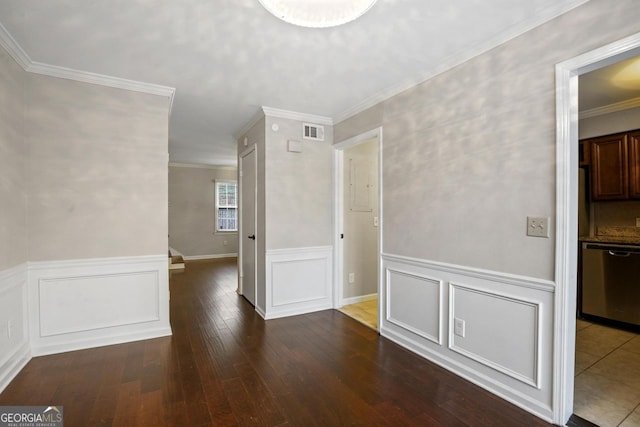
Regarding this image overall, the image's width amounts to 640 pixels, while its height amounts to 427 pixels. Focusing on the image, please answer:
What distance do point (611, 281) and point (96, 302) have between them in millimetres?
5079

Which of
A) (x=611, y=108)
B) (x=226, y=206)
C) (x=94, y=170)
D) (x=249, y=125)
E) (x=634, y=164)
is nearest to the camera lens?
(x=94, y=170)

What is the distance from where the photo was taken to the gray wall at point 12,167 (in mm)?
2146

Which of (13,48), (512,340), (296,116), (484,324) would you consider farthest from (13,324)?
(512,340)

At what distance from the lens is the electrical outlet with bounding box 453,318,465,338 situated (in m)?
2.29

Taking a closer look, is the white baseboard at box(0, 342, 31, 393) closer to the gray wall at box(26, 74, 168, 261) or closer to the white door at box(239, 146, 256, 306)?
the gray wall at box(26, 74, 168, 261)

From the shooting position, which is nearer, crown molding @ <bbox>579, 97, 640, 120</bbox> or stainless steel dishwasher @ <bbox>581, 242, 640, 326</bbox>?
stainless steel dishwasher @ <bbox>581, 242, 640, 326</bbox>

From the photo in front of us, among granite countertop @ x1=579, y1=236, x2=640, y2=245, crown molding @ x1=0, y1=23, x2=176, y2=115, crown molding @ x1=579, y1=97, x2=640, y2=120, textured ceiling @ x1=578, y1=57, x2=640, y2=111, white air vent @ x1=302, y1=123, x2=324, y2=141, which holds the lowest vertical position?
granite countertop @ x1=579, y1=236, x2=640, y2=245

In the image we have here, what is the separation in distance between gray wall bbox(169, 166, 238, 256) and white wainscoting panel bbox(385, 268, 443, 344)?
20.9 feet

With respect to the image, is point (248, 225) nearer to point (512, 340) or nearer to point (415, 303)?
point (415, 303)

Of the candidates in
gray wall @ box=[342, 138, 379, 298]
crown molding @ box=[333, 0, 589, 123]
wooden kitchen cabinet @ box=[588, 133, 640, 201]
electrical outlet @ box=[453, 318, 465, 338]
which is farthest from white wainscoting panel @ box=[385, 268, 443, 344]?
wooden kitchen cabinet @ box=[588, 133, 640, 201]

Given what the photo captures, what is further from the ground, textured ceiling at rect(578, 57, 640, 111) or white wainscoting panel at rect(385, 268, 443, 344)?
textured ceiling at rect(578, 57, 640, 111)

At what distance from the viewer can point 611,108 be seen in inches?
132

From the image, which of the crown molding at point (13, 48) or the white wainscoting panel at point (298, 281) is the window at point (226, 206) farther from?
the crown molding at point (13, 48)

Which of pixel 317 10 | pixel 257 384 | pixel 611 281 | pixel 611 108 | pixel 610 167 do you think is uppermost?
pixel 611 108
